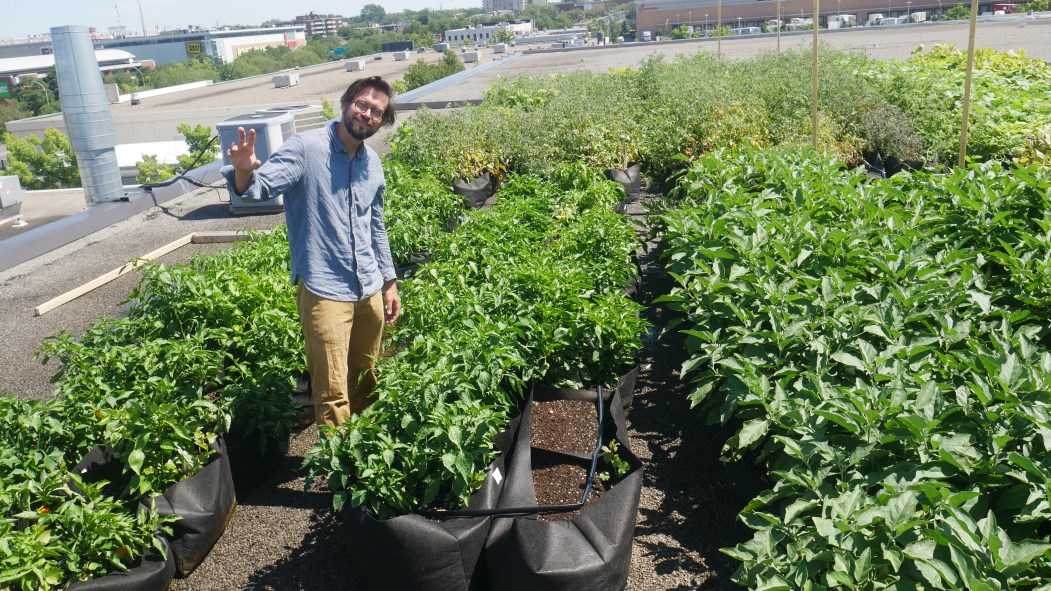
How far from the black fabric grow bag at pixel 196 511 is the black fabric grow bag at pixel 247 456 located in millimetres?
254

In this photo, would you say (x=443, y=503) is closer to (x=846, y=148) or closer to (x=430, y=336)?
(x=430, y=336)

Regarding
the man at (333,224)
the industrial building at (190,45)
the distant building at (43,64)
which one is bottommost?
the man at (333,224)

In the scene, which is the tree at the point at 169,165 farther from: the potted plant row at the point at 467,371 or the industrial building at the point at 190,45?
the industrial building at the point at 190,45

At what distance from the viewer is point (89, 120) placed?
10883 mm

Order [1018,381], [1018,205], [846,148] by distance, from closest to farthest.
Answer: [1018,381] < [1018,205] < [846,148]

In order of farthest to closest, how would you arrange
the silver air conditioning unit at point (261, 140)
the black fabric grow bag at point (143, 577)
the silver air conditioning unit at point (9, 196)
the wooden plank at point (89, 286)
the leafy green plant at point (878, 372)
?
the silver air conditioning unit at point (9, 196) → the silver air conditioning unit at point (261, 140) → the wooden plank at point (89, 286) → the black fabric grow bag at point (143, 577) → the leafy green plant at point (878, 372)

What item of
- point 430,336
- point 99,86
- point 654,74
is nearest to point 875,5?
point 654,74

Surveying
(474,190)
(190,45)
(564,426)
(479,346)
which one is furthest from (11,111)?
(479,346)

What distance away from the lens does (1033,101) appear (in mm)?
9305

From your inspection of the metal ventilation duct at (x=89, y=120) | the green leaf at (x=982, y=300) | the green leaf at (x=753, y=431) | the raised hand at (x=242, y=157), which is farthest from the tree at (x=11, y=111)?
the green leaf at (x=982, y=300)

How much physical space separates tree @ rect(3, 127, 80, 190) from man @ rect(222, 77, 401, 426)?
43759 mm

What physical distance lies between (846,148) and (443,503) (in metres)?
6.53

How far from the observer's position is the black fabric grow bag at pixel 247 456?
11.5 ft

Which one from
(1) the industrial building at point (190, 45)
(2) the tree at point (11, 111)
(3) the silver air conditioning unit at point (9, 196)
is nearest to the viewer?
(3) the silver air conditioning unit at point (9, 196)
